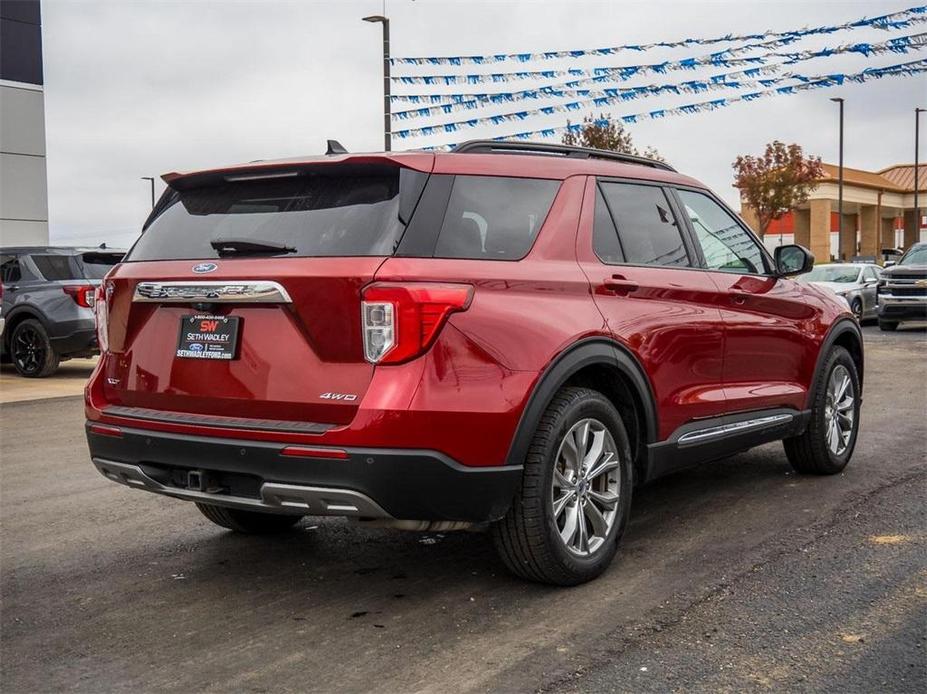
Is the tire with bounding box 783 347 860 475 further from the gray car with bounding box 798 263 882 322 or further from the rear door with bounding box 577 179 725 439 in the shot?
the gray car with bounding box 798 263 882 322

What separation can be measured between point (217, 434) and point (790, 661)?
2.19 m

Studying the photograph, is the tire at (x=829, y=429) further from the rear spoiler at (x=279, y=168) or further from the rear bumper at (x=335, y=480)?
the rear spoiler at (x=279, y=168)

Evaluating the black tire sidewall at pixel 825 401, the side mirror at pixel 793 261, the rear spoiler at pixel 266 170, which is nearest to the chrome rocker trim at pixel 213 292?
the rear spoiler at pixel 266 170

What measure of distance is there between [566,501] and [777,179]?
5170cm

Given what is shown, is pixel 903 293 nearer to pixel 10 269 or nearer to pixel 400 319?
pixel 10 269

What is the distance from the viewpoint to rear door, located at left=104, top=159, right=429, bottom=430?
3.91m

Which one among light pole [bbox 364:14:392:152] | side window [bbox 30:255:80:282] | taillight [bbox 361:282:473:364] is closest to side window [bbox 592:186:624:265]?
taillight [bbox 361:282:473:364]

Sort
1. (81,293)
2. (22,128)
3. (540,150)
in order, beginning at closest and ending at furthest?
(540,150), (81,293), (22,128)

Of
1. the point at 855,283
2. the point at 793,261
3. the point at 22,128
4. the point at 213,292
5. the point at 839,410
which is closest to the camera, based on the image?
the point at 213,292

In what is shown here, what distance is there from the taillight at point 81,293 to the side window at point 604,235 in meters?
9.53

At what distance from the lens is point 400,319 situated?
150 inches

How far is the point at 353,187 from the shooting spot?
4148 millimetres

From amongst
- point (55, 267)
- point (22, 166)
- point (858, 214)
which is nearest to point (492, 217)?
point (55, 267)

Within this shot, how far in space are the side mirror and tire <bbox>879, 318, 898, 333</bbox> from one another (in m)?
17.7
